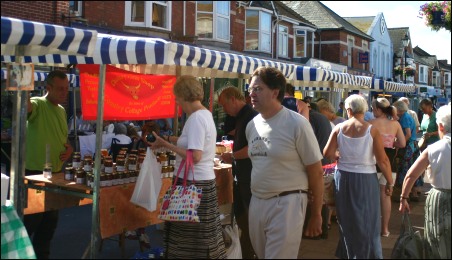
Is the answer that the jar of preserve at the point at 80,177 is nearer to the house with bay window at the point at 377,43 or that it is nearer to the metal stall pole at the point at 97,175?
the metal stall pole at the point at 97,175

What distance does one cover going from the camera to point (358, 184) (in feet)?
15.1

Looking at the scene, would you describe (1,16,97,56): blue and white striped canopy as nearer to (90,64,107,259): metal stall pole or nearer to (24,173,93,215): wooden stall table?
(90,64,107,259): metal stall pole

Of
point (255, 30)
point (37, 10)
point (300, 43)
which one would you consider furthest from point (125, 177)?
point (300, 43)

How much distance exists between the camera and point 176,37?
55.4 feet

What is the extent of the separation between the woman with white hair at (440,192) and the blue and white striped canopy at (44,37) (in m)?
2.72

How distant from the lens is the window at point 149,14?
15.4 meters

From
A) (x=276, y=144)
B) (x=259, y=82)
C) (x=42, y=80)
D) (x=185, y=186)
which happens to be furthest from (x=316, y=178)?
(x=42, y=80)

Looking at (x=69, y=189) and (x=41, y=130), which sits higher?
(x=41, y=130)

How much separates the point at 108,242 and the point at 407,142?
532 centimetres

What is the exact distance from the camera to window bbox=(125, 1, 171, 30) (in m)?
15.4

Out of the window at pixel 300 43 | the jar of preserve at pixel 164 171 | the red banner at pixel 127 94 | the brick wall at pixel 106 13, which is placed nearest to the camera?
the red banner at pixel 127 94

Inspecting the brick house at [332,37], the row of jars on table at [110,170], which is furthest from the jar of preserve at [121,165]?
the brick house at [332,37]

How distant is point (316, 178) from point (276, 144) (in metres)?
0.36

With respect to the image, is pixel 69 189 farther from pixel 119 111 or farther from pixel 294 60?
pixel 294 60
